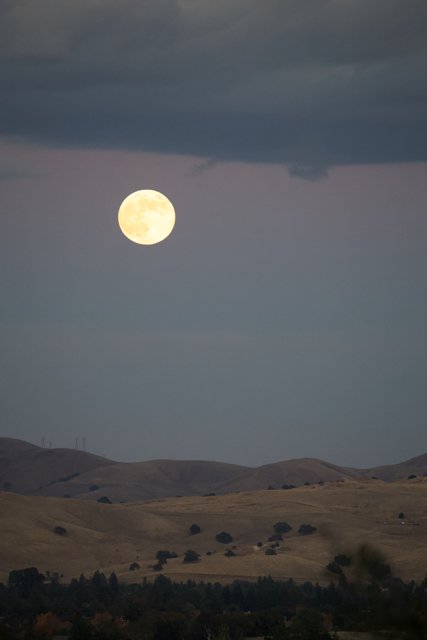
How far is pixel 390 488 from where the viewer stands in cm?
13812

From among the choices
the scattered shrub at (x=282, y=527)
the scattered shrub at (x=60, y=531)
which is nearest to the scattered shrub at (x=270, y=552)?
the scattered shrub at (x=282, y=527)

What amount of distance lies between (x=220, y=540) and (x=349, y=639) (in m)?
74.2

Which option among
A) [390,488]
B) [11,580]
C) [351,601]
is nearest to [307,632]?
[351,601]

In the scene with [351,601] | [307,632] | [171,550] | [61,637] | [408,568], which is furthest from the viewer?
[171,550]

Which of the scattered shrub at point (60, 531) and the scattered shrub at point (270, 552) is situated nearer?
the scattered shrub at point (270, 552)

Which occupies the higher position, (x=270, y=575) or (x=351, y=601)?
(x=270, y=575)

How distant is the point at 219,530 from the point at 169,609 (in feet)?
169

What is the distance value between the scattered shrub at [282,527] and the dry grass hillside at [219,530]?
0.93m

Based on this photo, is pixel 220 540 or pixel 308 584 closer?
pixel 308 584

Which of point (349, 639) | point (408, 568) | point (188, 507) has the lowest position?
point (349, 639)

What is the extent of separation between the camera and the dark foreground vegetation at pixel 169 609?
2136 inches

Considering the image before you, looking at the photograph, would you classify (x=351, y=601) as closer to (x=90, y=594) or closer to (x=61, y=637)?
(x=61, y=637)

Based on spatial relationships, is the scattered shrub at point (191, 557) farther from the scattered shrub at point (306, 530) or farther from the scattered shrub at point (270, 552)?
the scattered shrub at point (306, 530)

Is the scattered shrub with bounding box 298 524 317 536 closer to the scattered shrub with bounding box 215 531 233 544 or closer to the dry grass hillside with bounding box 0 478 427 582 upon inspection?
the dry grass hillside with bounding box 0 478 427 582
